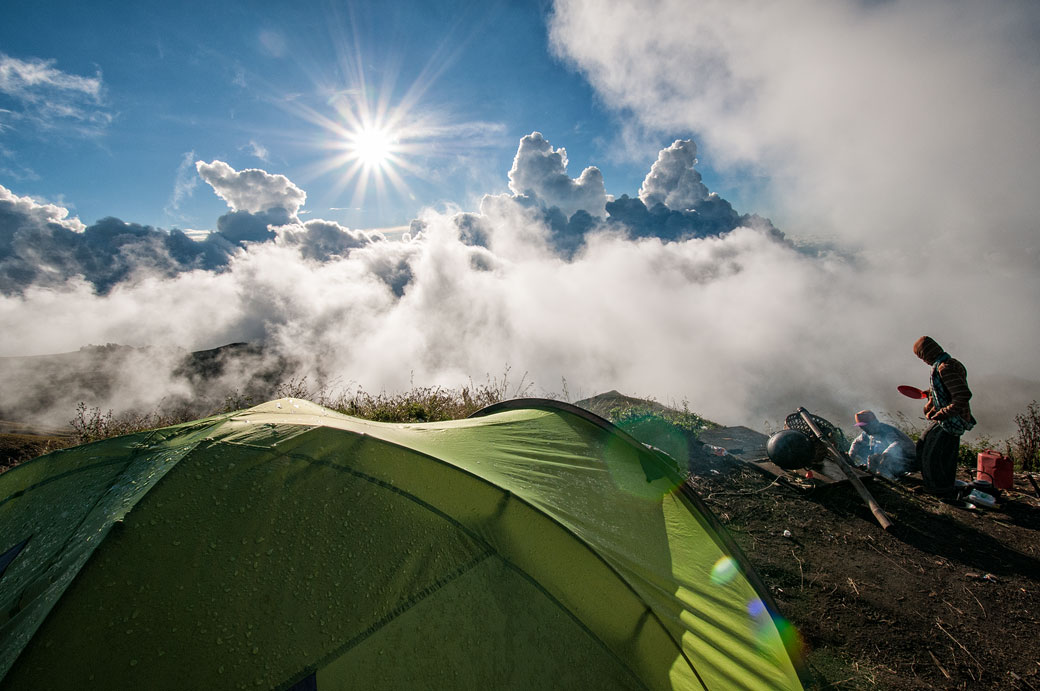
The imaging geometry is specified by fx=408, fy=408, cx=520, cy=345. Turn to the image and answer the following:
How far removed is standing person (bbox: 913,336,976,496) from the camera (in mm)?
5781

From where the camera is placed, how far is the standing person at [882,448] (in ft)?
→ 21.4

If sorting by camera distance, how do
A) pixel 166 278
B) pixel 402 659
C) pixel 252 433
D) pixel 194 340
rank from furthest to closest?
pixel 166 278 → pixel 194 340 → pixel 252 433 → pixel 402 659

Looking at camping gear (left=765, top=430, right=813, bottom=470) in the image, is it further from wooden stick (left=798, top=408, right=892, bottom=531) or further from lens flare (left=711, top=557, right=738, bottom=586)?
lens flare (left=711, top=557, right=738, bottom=586)

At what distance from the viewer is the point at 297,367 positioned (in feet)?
219

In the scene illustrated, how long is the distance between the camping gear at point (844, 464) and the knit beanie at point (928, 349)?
1.80 m

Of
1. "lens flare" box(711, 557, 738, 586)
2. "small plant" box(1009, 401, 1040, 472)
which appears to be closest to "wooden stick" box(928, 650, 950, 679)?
"lens flare" box(711, 557, 738, 586)

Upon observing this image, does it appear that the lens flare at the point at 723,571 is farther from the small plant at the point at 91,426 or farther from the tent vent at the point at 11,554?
the small plant at the point at 91,426

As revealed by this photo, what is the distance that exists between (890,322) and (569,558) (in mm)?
170875

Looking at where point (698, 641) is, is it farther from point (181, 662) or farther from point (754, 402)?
point (754, 402)

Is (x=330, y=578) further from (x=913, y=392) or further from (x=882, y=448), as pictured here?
(x=913, y=392)

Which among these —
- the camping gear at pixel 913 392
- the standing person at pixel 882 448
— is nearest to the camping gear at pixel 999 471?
the standing person at pixel 882 448

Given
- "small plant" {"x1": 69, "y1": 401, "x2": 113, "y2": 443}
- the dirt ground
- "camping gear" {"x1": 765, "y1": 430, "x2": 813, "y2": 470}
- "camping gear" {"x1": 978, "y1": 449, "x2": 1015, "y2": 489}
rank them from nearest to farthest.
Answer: the dirt ground
"camping gear" {"x1": 978, "y1": 449, "x2": 1015, "y2": 489}
"camping gear" {"x1": 765, "y1": 430, "x2": 813, "y2": 470}
"small plant" {"x1": 69, "y1": 401, "x2": 113, "y2": 443}

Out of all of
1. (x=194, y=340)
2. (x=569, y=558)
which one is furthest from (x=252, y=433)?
(x=194, y=340)

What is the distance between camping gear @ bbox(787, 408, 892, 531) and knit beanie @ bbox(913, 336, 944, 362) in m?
1.80
